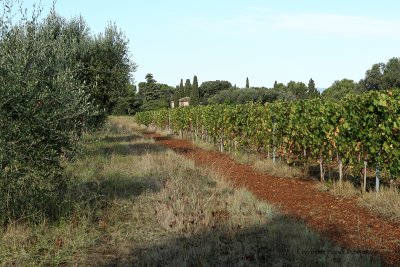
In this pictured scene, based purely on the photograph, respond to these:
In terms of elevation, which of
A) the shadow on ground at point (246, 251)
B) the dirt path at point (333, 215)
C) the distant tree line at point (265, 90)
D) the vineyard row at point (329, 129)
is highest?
the distant tree line at point (265, 90)

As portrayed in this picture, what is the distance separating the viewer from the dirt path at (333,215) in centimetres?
622

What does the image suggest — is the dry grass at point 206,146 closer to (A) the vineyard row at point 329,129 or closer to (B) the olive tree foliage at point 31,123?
(A) the vineyard row at point 329,129

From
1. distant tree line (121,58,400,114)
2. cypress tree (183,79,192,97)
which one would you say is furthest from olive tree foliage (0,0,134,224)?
cypress tree (183,79,192,97)

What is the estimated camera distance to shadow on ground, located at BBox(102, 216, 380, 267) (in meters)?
5.23

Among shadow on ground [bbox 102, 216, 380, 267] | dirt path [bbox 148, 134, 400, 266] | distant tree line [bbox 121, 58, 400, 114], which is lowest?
dirt path [bbox 148, 134, 400, 266]

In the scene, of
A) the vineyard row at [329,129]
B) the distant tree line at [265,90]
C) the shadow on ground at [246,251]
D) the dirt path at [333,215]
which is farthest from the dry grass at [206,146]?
the distant tree line at [265,90]

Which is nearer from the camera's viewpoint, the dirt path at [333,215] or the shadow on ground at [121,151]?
the dirt path at [333,215]

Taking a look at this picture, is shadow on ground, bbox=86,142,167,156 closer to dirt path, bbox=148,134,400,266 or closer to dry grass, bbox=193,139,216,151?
dry grass, bbox=193,139,216,151

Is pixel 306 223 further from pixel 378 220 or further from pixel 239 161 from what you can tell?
pixel 239 161

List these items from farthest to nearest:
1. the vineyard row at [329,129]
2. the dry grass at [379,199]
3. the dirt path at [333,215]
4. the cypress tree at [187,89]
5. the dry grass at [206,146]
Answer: the cypress tree at [187,89]
the dry grass at [206,146]
the vineyard row at [329,129]
the dry grass at [379,199]
the dirt path at [333,215]

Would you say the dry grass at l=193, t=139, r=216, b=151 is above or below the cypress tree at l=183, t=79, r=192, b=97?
below

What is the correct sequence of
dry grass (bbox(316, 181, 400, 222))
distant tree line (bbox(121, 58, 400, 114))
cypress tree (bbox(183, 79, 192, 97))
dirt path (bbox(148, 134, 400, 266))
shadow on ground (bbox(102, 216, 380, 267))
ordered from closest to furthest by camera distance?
shadow on ground (bbox(102, 216, 380, 267)), dirt path (bbox(148, 134, 400, 266)), dry grass (bbox(316, 181, 400, 222)), distant tree line (bbox(121, 58, 400, 114)), cypress tree (bbox(183, 79, 192, 97))

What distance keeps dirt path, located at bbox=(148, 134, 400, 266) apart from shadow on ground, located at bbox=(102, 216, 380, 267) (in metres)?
0.62

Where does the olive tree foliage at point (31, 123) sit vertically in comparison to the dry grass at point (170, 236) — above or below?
above
